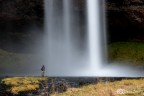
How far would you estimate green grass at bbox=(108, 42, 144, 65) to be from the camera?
5753 centimetres

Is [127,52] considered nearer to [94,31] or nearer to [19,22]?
[94,31]

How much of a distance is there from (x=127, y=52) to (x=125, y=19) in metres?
5.66

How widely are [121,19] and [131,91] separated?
36.8 meters

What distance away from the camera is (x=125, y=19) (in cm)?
6112

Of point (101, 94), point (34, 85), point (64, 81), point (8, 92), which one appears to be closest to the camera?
point (101, 94)

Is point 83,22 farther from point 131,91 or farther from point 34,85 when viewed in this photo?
point 131,91

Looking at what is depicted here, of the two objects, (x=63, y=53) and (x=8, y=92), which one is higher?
(x=63, y=53)

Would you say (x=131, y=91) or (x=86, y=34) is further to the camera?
(x=86, y=34)

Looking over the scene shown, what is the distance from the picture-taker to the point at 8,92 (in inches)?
1278

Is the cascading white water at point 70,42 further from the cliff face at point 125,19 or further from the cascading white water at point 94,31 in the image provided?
the cliff face at point 125,19

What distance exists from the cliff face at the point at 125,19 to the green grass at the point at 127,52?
72.3 inches

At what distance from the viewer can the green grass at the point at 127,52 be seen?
57.5 metres

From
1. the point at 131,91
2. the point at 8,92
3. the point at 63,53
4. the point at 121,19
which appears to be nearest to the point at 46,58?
the point at 63,53

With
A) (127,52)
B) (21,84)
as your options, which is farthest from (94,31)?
(21,84)
